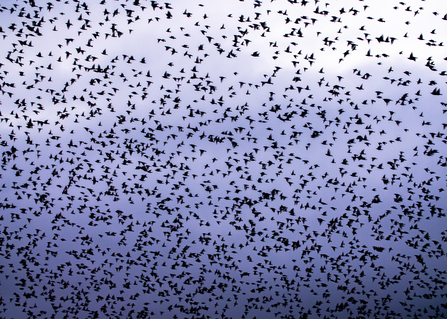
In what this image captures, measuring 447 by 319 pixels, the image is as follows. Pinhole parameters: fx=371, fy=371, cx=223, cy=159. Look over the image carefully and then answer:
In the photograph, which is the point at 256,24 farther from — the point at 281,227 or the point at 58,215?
the point at 58,215

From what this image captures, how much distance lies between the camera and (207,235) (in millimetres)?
41469

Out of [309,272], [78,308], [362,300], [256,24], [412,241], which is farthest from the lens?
[78,308]

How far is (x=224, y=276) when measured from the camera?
139 feet

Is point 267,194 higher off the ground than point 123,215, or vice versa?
point 267,194

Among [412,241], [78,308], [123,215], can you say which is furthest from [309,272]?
[78,308]

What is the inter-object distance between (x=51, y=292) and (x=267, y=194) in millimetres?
31777

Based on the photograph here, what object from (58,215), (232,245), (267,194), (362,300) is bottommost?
(362,300)

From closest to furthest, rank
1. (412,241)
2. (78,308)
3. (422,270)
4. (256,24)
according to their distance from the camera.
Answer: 1. (256,24)
2. (412,241)
3. (422,270)
4. (78,308)

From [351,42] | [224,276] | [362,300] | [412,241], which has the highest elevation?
[351,42]

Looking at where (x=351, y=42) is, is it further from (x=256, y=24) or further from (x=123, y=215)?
(x=123, y=215)

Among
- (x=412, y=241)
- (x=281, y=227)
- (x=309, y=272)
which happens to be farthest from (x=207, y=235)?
(x=412, y=241)

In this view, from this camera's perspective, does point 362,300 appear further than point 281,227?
Yes

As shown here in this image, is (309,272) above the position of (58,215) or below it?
below

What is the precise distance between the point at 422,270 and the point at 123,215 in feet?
107
